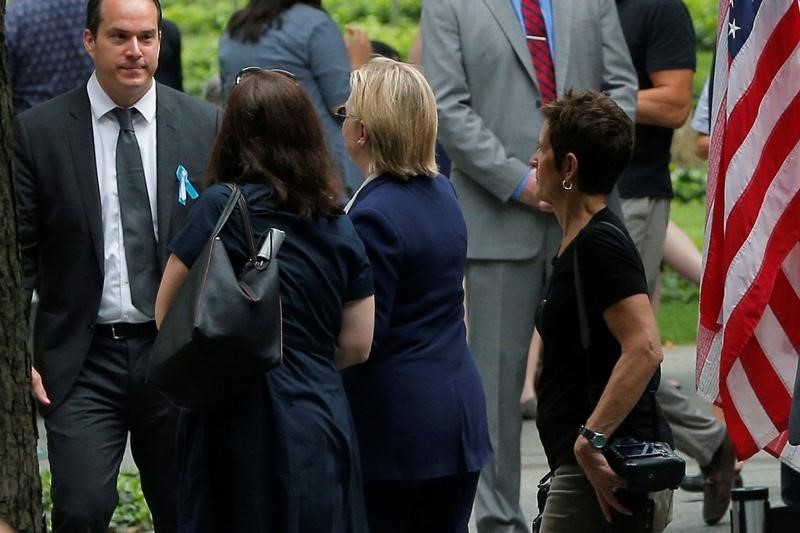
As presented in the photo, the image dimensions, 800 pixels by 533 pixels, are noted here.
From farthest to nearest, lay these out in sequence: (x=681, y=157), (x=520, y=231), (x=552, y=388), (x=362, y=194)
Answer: (x=681, y=157) < (x=520, y=231) < (x=362, y=194) < (x=552, y=388)

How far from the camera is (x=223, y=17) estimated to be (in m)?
22.7

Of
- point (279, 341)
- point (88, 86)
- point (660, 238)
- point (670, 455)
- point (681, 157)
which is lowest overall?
point (681, 157)

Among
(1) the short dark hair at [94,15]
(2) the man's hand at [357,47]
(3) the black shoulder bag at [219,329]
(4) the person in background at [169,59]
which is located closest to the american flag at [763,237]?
(3) the black shoulder bag at [219,329]

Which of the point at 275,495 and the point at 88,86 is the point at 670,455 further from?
the point at 88,86

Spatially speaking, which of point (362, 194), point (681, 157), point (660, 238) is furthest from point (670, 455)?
point (681, 157)

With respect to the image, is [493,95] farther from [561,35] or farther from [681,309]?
[681,309]

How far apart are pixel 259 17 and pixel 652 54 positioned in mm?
1862

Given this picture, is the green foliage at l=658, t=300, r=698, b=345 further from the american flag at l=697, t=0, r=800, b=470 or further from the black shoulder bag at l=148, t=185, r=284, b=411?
the black shoulder bag at l=148, t=185, r=284, b=411

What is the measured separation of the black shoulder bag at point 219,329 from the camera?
13.9 ft

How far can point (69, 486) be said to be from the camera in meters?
5.13

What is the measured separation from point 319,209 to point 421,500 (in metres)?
1.07

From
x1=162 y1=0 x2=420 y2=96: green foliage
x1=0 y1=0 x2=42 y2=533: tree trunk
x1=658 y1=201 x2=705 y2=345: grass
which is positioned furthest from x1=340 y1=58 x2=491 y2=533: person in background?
x1=162 y1=0 x2=420 y2=96: green foliage

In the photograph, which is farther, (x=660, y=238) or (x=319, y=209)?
→ (x=660, y=238)

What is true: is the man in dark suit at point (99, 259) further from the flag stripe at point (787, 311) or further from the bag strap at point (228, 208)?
the flag stripe at point (787, 311)
